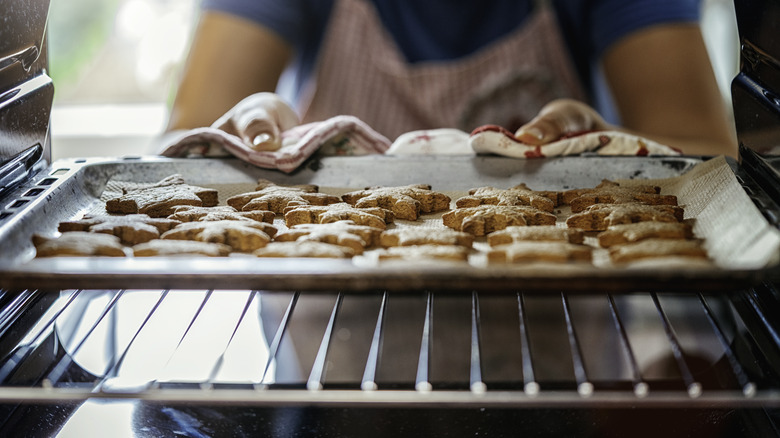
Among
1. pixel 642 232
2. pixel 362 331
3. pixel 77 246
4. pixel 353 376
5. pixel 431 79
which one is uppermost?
pixel 77 246

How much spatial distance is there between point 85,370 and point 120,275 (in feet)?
1.25

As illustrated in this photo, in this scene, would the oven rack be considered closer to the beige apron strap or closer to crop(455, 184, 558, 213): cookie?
crop(455, 184, 558, 213): cookie

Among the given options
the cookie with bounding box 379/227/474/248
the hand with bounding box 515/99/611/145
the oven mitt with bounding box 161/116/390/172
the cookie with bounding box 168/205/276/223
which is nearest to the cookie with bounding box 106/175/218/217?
the cookie with bounding box 168/205/276/223

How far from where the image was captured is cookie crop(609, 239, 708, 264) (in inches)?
38.5

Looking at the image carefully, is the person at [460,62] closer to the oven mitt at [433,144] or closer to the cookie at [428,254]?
the oven mitt at [433,144]

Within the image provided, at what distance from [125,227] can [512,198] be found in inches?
28.2

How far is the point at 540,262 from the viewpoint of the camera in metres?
0.95

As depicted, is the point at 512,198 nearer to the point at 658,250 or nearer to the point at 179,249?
the point at 658,250

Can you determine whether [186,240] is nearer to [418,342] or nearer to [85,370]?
[85,370]

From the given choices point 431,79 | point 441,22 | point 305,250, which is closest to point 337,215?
point 305,250

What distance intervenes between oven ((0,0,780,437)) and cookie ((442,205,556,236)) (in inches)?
7.0

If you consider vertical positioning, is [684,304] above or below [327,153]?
below

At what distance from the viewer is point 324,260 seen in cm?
95

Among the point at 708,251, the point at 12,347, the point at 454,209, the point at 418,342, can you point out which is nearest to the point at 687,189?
the point at 708,251
